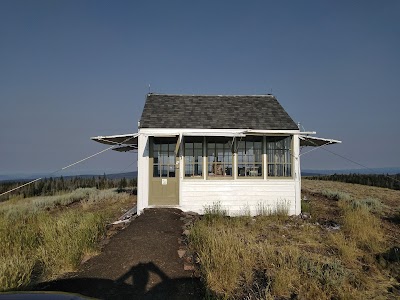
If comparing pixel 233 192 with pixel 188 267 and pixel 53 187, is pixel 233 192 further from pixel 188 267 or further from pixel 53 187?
pixel 53 187

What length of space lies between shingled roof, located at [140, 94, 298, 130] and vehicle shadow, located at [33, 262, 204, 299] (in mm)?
7101

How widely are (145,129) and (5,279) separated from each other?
768cm

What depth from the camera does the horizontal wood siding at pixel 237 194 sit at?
12117 mm

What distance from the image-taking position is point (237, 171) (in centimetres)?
1240

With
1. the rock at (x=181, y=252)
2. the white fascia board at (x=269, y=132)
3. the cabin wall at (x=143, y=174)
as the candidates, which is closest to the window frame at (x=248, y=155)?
the white fascia board at (x=269, y=132)

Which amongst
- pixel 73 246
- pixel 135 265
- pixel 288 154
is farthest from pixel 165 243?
pixel 288 154

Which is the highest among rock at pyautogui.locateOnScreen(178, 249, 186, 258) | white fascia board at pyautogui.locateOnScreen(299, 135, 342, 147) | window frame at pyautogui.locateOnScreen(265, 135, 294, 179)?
white fascia board at pyautogui.locateOnScreen(299, 135, 342, 147)

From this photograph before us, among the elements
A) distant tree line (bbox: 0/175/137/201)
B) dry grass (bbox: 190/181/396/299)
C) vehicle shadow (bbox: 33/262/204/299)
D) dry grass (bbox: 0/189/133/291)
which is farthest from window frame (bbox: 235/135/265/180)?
distant tree line (bbox: 0/175/137/201)

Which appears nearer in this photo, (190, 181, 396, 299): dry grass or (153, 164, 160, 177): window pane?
(190, 181, 396, 299): dry grass

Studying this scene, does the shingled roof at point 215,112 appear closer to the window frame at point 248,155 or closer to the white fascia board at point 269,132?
the white fascia board at point 269,132

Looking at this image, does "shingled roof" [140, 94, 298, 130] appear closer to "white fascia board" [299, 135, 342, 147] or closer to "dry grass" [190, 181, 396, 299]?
"white fascia board" [299, 135, 342, 147]

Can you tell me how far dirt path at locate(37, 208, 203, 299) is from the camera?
18.0 feet

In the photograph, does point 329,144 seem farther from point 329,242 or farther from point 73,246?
point 73,246

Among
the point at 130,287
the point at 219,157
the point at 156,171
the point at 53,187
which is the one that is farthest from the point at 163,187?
the point at 53,187
